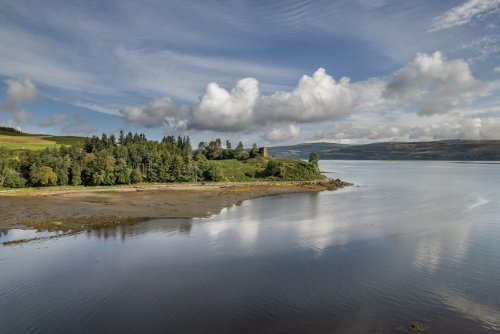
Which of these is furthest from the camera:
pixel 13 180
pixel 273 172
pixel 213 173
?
pixel 273 172

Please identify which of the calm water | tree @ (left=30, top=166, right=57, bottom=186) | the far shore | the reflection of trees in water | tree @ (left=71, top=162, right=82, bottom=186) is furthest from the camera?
tree @ (left=71, top=162, right=82, bottom=186)

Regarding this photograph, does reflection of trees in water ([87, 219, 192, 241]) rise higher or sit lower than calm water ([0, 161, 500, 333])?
higher

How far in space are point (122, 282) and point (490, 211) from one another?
76.4 metres

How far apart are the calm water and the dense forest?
67.9 m

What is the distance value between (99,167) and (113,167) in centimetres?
483

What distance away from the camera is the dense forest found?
111562 mm

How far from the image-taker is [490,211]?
243ft

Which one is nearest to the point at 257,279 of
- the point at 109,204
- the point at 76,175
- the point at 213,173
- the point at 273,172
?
the point at 109,204

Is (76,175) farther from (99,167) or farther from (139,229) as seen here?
(139,229)

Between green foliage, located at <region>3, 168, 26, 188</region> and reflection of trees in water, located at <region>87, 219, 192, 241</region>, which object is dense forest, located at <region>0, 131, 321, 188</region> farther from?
reflection of trees in water, located at <region>87, 219, 192, 241</region>

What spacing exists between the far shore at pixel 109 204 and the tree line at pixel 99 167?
6.86 m

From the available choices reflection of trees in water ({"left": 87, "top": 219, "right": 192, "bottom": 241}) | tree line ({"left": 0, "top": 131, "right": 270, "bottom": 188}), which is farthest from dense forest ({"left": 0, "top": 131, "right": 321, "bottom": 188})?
reflection of trees in water ({"left": 87, "top": 219, "right": 192, "bottom": 241})

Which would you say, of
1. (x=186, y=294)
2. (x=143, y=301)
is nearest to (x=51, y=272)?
(x=143, y=301)

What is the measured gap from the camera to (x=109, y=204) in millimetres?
82062
